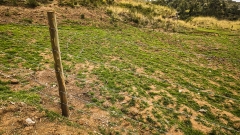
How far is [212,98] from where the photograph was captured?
658 cm

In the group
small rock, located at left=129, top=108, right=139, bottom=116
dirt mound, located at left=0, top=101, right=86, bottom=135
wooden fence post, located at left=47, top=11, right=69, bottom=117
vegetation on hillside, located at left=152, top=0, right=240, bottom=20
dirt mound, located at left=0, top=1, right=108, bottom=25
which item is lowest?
small rock, located at left=129, top=108, right=139, bottom=116

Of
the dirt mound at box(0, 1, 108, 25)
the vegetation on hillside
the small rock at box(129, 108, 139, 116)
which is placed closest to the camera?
the small rock at box(129, 108, 139, 116)

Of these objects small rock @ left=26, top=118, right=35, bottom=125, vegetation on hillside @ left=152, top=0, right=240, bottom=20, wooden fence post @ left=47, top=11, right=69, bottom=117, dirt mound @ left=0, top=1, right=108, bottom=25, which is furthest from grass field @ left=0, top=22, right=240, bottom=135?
vegetation on hillside @ left=152, top=0, right=240, bottom=20

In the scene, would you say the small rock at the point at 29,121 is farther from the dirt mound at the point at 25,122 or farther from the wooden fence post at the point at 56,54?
the wooden fence post at the point at 56,54

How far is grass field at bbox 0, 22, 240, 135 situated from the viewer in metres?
5.14

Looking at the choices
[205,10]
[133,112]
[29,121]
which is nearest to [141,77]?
[133,112]

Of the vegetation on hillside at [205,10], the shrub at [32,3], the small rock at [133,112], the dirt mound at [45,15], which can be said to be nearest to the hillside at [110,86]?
the small rock at [133,112]

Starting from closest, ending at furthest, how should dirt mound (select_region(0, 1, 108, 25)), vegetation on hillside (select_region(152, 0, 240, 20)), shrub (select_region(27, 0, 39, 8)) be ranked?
dirt mound (select_region(0, 1, 108, 25)) < shrub (select_region(27, 0, 39, 8)) < vegetation on hillside (select_region(152, 0, 240, 20))

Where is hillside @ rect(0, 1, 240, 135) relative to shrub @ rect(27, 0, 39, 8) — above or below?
below

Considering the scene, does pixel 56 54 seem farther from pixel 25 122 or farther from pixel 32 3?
pixel 32 3

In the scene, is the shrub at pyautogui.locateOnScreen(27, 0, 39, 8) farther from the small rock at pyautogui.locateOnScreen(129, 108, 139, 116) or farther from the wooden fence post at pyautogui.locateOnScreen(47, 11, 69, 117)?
the small rock at pyautogui.locateOnScreen(129, 108, 139, 116)

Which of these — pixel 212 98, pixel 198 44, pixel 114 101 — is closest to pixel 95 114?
pixel 114 101

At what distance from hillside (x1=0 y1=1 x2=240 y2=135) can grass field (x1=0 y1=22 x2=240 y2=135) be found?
0.03m

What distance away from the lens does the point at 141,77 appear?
293 inches
